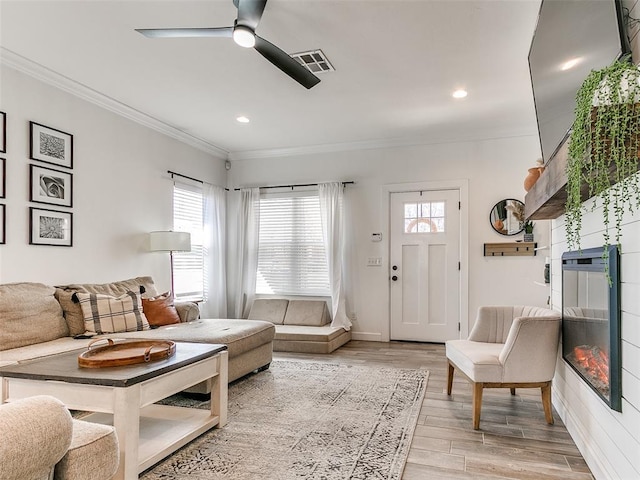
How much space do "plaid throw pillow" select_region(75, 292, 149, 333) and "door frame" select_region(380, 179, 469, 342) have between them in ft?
10.2

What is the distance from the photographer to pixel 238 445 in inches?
98.1

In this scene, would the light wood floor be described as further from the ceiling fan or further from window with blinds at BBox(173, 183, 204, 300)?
window with blinds at BBox(173, 183, 204, 300)

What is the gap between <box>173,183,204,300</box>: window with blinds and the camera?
17.8ft

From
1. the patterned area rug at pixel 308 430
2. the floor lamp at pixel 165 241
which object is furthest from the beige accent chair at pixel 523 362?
the floor lamp at pixel 165 241

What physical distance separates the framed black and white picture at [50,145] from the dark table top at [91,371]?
206cm

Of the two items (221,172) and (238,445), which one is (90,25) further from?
(221,172)

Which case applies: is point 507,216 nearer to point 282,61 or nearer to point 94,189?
point 282,61

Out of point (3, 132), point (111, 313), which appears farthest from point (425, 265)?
point (3, 132)

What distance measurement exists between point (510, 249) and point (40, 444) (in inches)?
202

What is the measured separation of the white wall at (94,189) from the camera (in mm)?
3463

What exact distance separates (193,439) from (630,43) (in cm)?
294

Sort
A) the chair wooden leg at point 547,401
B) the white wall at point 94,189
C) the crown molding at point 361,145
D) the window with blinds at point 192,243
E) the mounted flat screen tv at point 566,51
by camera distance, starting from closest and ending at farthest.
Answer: the mounted flat screen tv at point 566,51 → the chair wooden leg at point 547,401 → the white wall at point 94,189 → the crown molding at point 361,145 → the window with blinds at point 192,243

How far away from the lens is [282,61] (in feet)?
9.41

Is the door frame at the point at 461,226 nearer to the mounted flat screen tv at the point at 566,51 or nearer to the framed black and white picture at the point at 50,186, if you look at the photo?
the mounted flat screen tv at the point at 566,51
